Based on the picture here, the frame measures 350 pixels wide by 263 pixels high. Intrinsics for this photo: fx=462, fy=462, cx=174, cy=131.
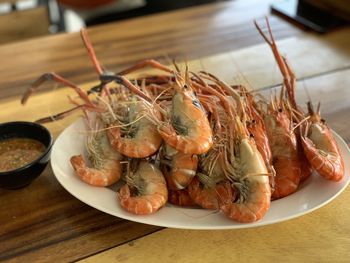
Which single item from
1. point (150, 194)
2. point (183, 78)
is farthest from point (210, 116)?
point (150, 194)

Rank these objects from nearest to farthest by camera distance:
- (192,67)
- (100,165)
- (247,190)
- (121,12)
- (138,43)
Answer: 1. (247,190)
2. (100,165)
3. (192,67)
4. (138,43)
5. (121,12)

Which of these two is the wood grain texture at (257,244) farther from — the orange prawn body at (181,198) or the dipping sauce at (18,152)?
the dipping sauce at (18,152)

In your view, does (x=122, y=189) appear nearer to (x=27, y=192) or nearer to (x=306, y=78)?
(x=27, y=192)

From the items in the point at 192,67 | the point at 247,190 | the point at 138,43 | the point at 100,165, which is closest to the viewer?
the point at 247,190

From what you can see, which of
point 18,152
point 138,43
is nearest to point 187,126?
point 18,152

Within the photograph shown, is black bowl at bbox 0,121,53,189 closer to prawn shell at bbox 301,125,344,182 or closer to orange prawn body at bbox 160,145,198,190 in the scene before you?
orange prawn body at bbox 160,145,198,190

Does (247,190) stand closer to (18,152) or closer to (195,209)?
(195,209)
